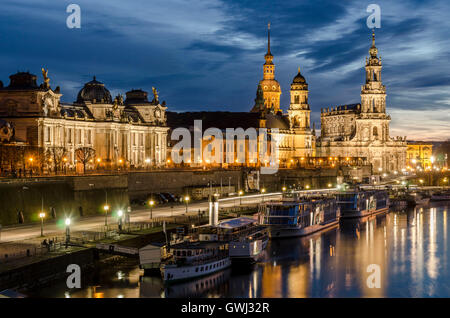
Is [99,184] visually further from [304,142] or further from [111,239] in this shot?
[304,142]

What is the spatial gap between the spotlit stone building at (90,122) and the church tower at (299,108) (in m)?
44.9

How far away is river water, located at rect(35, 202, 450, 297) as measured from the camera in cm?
3981

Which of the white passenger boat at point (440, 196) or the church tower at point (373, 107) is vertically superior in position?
the church tower at point (373, 107)

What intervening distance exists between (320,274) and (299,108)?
96143 mm

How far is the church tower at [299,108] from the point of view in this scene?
456 feet

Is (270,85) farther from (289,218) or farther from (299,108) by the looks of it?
(289,218)

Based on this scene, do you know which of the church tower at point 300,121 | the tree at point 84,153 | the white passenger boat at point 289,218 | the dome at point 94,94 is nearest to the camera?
the white passenger boat at point 289,218

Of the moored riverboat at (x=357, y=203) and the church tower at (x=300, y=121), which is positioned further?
the church tower at (x=300, y=121)

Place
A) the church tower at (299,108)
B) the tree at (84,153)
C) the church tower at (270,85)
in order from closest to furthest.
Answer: the tree at (84,153)
the church tower at (299,108)
the church tower at (270,85)

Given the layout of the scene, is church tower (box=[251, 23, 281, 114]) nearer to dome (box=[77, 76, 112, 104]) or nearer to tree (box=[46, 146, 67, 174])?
dome (box=[77, 76, 112, 104])

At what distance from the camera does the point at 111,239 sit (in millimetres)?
47000

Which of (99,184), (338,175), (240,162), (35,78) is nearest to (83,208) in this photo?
(99,184)

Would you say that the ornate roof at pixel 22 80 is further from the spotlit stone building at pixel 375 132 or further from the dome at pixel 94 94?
the spotlit stone building at pixel 375 132

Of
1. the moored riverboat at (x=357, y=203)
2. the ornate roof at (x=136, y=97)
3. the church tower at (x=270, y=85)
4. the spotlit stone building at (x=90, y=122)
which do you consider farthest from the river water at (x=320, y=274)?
the church tower at (x=270, y=85)
